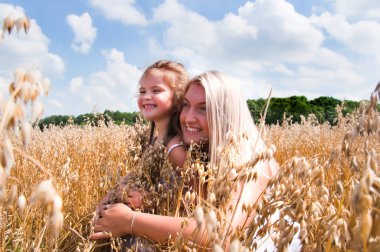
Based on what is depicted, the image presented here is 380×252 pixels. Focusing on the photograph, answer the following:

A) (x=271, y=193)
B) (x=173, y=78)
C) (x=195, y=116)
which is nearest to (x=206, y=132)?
(x=195, y=116)

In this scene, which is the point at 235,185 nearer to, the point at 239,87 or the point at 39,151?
the point at 239,87

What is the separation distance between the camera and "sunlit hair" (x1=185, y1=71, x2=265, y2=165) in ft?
6.49

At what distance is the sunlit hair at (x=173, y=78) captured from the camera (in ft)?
8.37

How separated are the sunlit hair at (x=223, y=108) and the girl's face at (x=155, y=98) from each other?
41cm

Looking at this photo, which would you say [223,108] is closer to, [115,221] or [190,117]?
[190,117]

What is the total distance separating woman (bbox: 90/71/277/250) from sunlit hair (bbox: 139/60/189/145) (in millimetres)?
279

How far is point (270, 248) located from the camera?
2.01 metres

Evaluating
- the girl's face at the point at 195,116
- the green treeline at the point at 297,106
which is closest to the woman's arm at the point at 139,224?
the girl's face at the point at 195,116

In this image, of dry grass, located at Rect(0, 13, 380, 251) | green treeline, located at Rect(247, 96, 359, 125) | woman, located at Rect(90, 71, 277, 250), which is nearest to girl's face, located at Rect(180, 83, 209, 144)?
woman, located at Rect(90, 71, 277, 250)

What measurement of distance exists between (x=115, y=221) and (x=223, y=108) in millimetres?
809

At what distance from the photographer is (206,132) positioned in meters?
2.10

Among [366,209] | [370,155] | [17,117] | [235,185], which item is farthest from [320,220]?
[17,117]

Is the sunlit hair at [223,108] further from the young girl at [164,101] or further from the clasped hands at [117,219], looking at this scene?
the clasped hands at [117,219]

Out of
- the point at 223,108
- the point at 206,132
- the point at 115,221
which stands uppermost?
the point at 223,108
